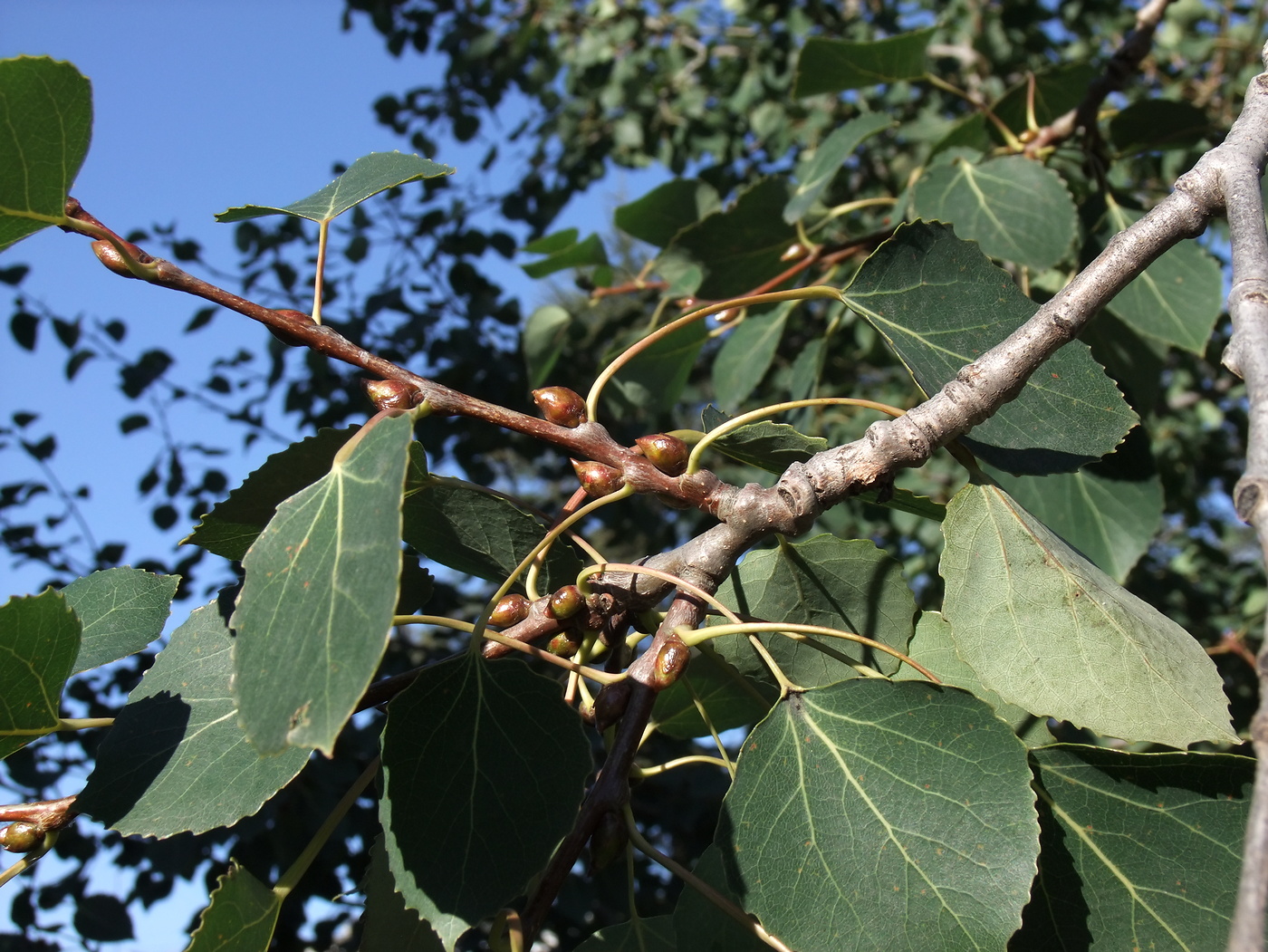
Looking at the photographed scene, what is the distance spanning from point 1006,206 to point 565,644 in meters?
1.04

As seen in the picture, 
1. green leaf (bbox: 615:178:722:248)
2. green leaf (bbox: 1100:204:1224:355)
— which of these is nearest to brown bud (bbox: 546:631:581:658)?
green leaf (bbox: 1100:204:1224:355)

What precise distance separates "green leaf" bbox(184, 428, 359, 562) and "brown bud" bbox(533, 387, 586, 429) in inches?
7.4

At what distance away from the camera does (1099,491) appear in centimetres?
152

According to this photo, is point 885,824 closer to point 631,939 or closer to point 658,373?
point 631,939

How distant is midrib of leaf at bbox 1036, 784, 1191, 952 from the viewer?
752 millimetres

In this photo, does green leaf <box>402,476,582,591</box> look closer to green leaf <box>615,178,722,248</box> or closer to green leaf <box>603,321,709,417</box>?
green leaf <box>603,321,709,417</box>

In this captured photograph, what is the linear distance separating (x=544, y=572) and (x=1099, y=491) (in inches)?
40.2

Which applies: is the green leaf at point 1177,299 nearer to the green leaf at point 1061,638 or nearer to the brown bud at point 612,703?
the green leaf at point 1061,638

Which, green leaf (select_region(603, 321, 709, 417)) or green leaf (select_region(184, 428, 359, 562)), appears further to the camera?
green leaf (select_region(603, 321, 709, 417))

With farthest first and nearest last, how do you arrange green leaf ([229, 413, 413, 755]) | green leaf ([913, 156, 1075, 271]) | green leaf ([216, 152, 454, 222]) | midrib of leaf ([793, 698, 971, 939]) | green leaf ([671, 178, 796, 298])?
green leaf ([671, 178, 796, 298]) → green leaf ([913, 156, 1075, 271]) → green leaf ([216, 152, 454, 222]) → midrib of leaf ([793, 698, 971, 939]) → green leaf ([229, 413, 413, 755])

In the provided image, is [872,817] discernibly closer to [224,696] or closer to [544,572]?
[544,572]

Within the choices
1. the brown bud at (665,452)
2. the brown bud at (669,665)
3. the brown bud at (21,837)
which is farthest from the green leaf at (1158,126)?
the brown bud at (21,837)

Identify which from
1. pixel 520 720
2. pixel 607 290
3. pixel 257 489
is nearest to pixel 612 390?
pixel 607 290

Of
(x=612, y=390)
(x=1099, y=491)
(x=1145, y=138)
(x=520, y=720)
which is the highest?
(x=1145, y=138)
